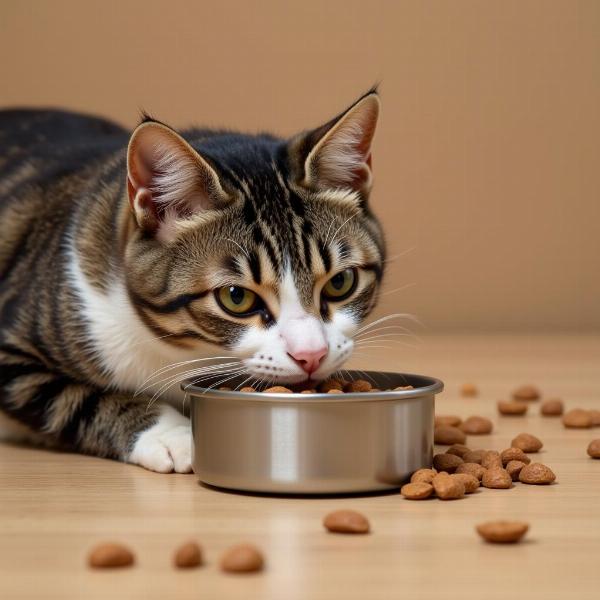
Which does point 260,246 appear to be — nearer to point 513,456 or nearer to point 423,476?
point 423,476

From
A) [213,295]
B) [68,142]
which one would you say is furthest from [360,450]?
[68,142]

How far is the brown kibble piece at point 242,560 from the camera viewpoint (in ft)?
4.84

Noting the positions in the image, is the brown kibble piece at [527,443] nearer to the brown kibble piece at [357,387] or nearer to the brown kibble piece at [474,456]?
the brown kibble piece at [474,456]

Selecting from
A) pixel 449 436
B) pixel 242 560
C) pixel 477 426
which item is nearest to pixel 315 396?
pixel 242 560

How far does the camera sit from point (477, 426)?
2.58 meters

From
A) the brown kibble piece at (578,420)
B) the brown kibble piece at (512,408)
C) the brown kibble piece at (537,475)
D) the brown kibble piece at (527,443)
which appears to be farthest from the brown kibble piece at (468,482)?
the brown kibble piece at (512,408)

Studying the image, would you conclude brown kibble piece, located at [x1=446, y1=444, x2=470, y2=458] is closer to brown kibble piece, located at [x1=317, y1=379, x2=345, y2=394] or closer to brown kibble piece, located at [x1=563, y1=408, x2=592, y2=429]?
brown kibble piece, located at [x1=317, y1=379, x2=345, y2=394]

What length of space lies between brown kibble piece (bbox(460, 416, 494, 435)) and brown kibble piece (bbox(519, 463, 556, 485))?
0.51 meters

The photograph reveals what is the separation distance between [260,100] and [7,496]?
3.23m

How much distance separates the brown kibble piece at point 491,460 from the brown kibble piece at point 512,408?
77 cm

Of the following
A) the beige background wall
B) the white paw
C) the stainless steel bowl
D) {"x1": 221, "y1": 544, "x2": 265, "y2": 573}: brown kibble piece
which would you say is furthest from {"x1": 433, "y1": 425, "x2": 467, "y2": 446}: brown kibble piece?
the beige background wall

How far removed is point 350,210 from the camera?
7.29 feet

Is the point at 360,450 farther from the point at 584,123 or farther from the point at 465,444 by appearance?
the point at 584,123

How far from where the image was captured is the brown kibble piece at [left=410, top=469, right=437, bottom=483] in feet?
6.36
